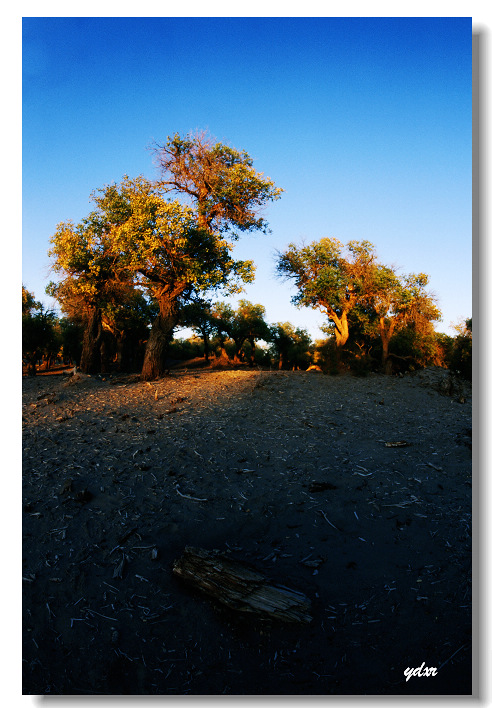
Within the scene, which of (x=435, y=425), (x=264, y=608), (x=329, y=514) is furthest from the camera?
(x=435, y=425)

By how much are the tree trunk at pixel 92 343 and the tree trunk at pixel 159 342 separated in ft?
16.0

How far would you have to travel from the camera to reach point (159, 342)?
1648cm

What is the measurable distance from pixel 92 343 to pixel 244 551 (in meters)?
17.4

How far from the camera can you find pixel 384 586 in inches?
165

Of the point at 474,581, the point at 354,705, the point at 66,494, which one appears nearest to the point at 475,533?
the point at 474,581

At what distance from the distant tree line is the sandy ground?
26.5ft

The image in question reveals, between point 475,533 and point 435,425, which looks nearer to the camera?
point 475,533

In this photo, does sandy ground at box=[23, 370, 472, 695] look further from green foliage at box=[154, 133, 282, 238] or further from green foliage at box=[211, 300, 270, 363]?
green foliage at box=[211, 300, 270, 363]

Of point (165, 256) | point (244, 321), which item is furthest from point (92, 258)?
point (244, 321)

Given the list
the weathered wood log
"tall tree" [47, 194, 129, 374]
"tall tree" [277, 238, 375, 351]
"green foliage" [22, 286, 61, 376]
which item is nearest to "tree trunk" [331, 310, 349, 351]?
"tall tree" [277, 238, 375, 351]

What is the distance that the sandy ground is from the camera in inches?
135

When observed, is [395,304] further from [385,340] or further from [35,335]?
[35,335]
